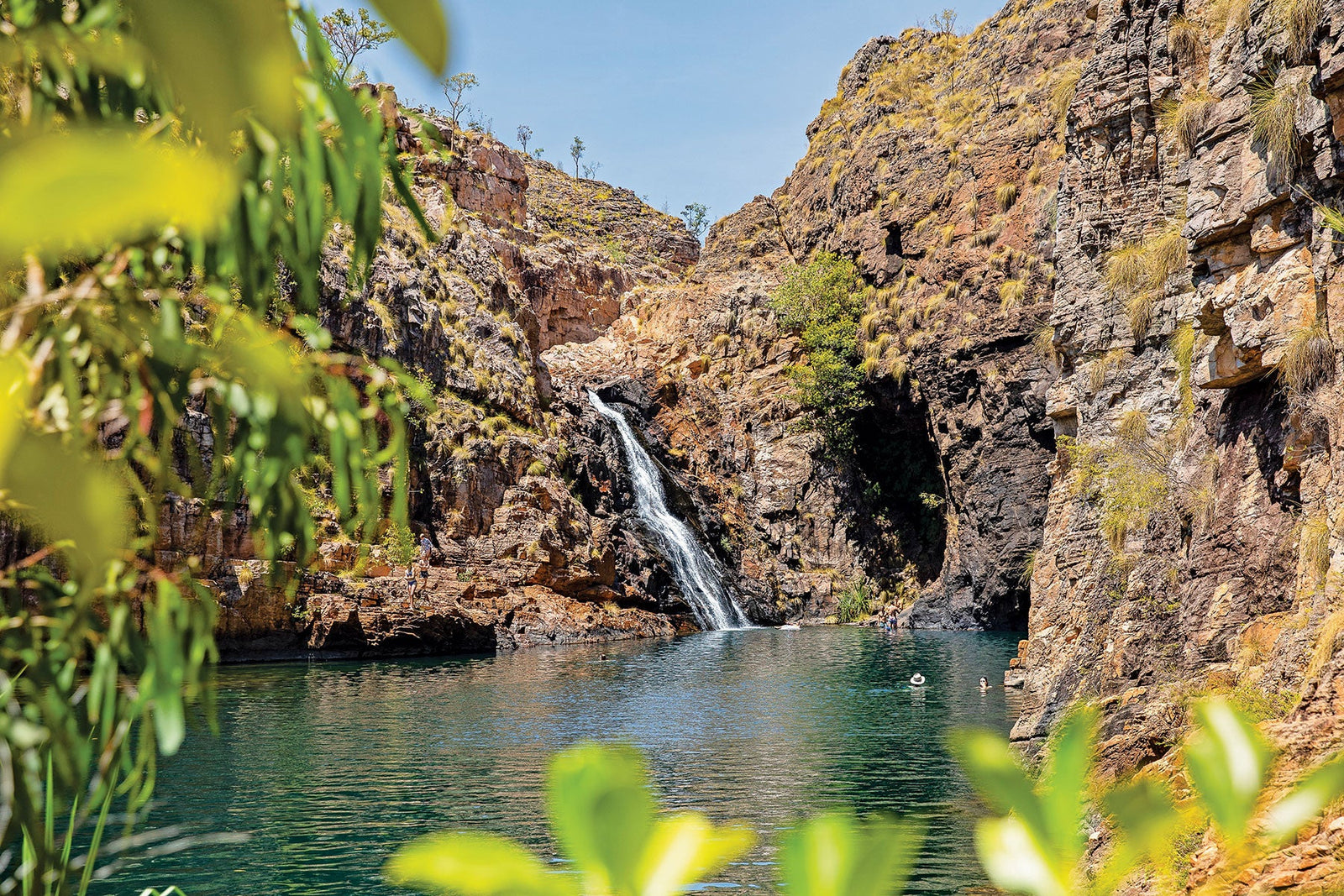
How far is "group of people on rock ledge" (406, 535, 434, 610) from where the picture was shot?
97.8ft

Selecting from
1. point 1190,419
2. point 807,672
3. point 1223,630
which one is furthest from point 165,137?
point 807,672

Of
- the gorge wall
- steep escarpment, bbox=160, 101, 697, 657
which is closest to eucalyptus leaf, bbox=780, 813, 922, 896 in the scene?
the gorge wall

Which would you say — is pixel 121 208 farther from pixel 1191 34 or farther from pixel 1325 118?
pixel 1191 34

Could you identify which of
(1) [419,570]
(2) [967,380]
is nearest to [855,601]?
(2) [967,380]

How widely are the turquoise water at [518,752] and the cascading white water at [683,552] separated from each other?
12056 mm

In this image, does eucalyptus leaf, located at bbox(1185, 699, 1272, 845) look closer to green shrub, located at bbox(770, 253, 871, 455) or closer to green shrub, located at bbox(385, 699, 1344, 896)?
green shrub, located at bbox(385, 699, 1344, 896)

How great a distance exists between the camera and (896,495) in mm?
41594

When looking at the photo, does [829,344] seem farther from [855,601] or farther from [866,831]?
[866,831]

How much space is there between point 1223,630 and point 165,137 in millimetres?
9414

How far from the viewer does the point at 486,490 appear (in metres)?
34.4

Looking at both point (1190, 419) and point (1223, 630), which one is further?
point (1190, 419)

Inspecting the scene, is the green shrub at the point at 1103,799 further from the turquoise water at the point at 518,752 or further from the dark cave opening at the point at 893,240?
the dark cave opening at the point at 893,240

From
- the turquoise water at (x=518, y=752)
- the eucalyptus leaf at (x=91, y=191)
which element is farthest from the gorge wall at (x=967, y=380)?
the turquoise water at (x=518, y=752)

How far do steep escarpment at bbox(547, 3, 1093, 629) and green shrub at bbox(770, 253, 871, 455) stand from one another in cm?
74
